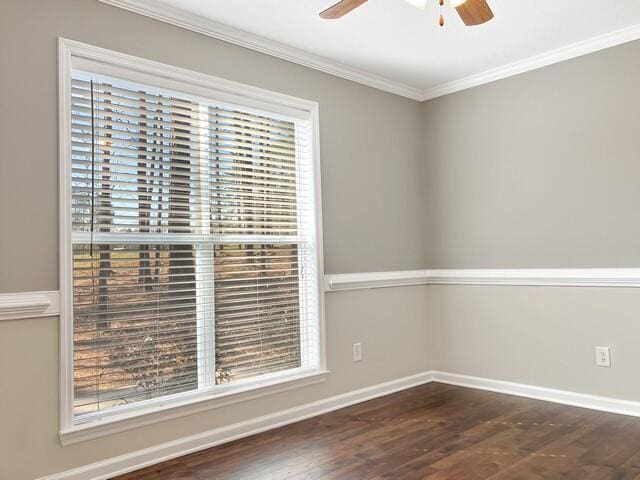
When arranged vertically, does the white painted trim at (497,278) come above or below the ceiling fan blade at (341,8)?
below

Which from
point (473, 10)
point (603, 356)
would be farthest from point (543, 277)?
point (473, 10)

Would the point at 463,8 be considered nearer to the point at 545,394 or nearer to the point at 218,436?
the point at 218,436

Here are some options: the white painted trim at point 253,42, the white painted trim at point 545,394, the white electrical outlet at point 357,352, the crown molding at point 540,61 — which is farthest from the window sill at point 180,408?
the crown molding at point 540,61

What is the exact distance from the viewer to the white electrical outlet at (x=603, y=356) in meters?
3.35

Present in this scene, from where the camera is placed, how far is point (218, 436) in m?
2.93

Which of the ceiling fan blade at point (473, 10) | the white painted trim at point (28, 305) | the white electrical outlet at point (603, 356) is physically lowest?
the white electrical outlet at point (603, 356)

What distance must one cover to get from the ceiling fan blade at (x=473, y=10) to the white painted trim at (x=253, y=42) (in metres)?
1.36

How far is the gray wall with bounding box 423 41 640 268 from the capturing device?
332cm

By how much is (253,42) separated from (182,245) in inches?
51.7

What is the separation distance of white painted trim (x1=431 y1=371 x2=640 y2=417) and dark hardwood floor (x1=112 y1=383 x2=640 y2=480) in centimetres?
9

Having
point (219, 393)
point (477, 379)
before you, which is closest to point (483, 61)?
point (477, 379)

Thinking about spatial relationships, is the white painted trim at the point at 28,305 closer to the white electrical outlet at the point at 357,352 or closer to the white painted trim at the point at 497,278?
the white painted trim at the point at 497,278

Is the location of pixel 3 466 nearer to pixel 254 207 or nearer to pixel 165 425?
pixel 165 425

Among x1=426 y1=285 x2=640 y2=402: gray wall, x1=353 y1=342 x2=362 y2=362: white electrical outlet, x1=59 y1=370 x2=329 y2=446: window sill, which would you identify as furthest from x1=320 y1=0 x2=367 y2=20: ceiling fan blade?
x1=426 y1=285 x2=640 y2=402: gray wall
